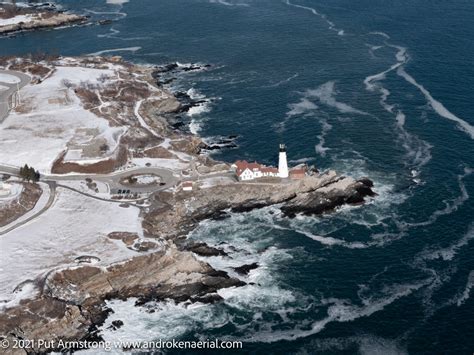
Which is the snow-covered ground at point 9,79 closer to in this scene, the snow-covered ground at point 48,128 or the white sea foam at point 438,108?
the snow-covered ground at point 48,128

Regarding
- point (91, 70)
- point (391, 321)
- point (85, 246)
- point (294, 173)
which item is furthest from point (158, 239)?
point (91, 70)

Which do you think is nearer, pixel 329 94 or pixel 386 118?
pixel 386 118

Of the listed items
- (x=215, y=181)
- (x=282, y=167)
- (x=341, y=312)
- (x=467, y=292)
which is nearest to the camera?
(x=341, y=312)

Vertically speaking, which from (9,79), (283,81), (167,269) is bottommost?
(167,269)

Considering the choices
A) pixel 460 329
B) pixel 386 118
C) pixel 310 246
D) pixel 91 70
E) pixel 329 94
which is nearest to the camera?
pixel 460 329

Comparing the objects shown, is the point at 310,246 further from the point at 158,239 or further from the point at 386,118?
the point at 386,118

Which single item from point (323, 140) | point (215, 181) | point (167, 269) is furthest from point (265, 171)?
point (167, 269)

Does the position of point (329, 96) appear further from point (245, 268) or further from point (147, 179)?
point (245, 268)
